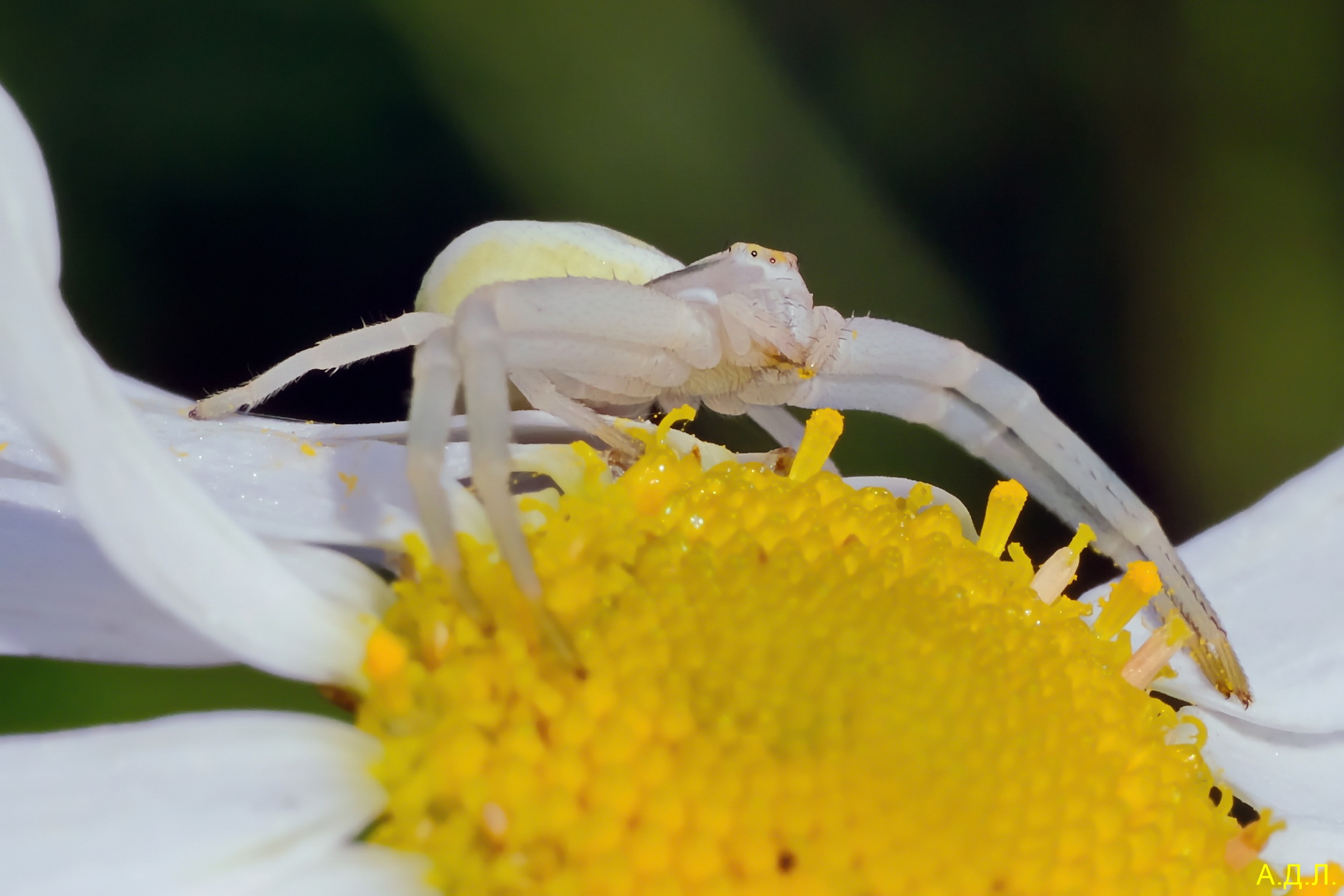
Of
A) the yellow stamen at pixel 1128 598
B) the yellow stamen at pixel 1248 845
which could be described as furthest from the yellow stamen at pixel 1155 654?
the yellow stamen at pixel 1248 845

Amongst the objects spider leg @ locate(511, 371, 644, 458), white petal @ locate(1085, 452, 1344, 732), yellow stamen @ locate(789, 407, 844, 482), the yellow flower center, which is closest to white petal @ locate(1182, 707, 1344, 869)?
white petal @ locate(1085, 452, 1344, 732)

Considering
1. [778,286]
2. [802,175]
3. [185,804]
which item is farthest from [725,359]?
[802,175]

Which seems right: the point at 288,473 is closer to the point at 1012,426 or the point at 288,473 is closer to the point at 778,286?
the point at 778,286

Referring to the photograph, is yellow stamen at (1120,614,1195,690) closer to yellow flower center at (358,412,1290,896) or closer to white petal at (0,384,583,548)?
yellow flower center at (358,412,1290,896)

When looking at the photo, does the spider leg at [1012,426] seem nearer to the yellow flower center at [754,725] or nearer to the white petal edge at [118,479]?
the yellow flower center at [754,725]

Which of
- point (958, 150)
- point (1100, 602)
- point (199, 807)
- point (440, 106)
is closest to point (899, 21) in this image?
point (958, 150)

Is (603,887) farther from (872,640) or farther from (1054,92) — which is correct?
(1054,92)
